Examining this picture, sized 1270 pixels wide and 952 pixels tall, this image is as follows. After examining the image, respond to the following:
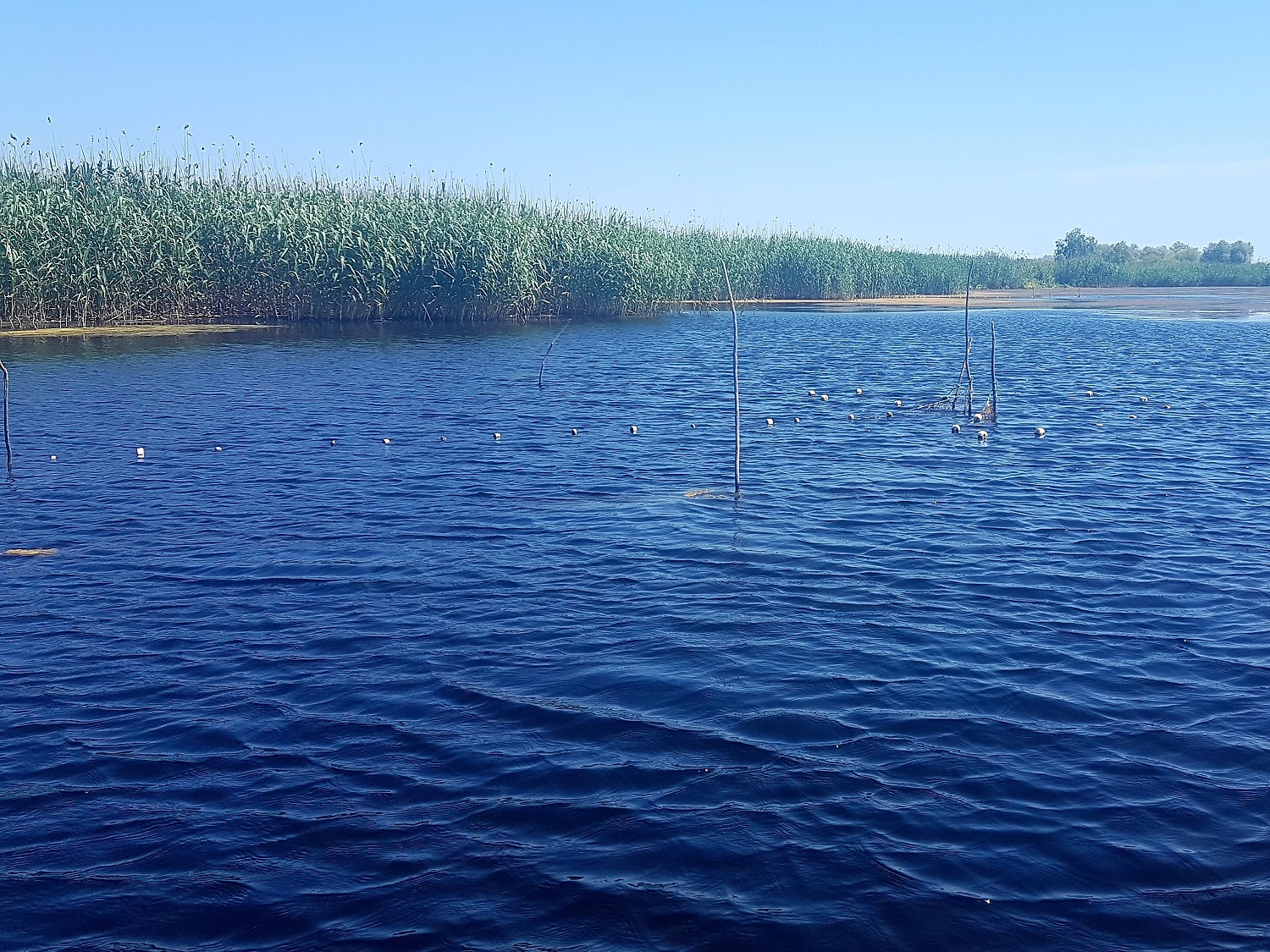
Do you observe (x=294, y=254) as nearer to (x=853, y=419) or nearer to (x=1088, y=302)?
(x=853, y=419)

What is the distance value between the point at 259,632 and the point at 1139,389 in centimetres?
2534

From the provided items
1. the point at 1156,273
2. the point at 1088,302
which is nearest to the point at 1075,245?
the point at 1156,273

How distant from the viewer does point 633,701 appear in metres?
8.51

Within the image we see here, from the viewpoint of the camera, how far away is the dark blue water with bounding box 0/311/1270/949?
596 centimetres

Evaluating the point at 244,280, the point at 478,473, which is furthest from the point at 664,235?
the point at 478,473

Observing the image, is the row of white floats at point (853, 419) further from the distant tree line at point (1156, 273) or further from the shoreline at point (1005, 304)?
the distant tree line at point (1156, 273)

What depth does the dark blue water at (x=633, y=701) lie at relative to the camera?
5965 millimetres

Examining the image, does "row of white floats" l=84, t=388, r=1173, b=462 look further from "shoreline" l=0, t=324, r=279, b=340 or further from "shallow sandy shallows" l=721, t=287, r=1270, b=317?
"shallow sandy shallows" l=721, t=287, r=1270, b=317

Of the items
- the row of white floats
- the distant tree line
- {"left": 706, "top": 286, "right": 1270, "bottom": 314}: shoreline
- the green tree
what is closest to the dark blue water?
the row of white floats

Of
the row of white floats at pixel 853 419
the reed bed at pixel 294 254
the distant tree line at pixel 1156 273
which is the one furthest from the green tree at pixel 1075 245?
the row of white floats at pixel 853 419

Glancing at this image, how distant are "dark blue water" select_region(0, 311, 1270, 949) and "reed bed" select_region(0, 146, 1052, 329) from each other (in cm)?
2398

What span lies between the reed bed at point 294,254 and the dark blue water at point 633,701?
2398 centimetres

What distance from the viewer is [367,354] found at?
119ft

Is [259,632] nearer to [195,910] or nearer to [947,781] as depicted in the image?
[195,910]
